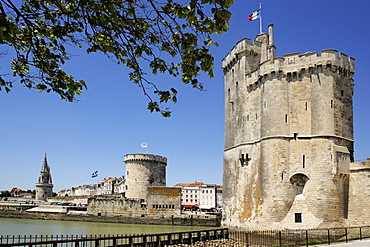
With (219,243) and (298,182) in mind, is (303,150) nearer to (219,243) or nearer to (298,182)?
(298,182)

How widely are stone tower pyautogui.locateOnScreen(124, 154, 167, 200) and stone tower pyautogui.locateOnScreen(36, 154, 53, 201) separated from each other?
36.0 m

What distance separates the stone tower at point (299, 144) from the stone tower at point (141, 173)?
87.3 feet

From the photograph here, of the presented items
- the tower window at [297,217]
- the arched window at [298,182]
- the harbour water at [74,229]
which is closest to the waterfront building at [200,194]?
the harbour water at [74,229]

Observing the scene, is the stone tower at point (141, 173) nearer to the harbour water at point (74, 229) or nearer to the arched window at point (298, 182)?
the harbour water at point (74, 229)

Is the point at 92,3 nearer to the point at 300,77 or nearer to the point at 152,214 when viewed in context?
the point at 300,77

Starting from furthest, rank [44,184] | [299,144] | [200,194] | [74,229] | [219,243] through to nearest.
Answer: [200,194] → [44,184] → [74,229] → [299,144] → [219,243]

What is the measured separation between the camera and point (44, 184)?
83.0 metres

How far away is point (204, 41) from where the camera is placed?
695 centimetres

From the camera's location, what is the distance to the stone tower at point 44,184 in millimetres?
82688

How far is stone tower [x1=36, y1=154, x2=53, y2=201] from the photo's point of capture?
8269 centimetres

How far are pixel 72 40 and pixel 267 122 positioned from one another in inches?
920

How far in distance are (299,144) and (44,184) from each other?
231ft

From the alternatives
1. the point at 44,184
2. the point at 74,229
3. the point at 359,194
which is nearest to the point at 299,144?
the point at 359,194

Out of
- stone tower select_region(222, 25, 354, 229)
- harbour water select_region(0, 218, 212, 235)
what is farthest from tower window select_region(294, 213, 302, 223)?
harbour water select_region(0, 218, 212, 235)
